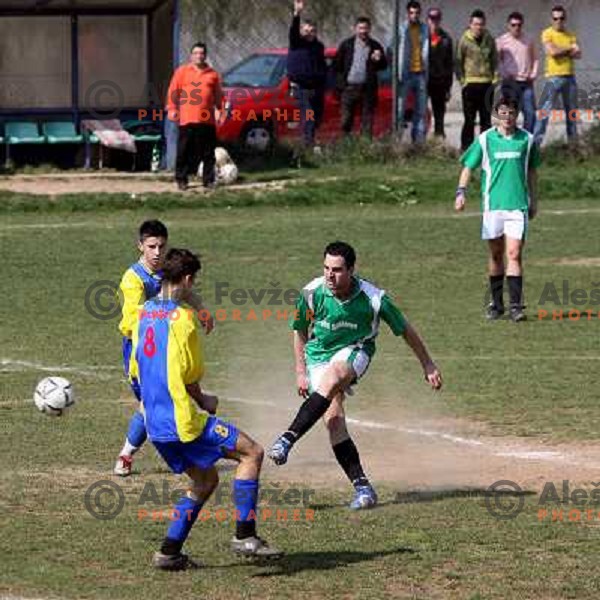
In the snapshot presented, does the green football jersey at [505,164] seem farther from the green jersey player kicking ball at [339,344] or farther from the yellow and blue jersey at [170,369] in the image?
the yellow and blue jersey at [170,369]

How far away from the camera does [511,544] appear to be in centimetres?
1034

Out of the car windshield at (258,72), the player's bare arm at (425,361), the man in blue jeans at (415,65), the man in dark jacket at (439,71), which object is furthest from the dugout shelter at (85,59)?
the player's bare arm at (425,361)

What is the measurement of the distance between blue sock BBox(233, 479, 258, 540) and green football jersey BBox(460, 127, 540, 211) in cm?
924

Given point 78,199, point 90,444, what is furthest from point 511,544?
point 78,199

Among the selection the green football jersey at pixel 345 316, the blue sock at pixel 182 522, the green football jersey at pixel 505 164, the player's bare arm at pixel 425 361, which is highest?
the green football jersey at pixel 505 164

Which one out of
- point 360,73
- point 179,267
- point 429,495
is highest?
point 360,73

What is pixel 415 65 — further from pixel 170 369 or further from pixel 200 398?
pixel 170 369

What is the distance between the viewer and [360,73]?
98.2 ft

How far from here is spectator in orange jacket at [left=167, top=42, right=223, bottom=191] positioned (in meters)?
27.2

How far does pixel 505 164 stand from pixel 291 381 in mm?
3927

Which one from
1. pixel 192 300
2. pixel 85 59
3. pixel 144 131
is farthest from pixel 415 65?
pixel 192 300

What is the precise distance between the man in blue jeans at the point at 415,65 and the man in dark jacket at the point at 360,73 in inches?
15.2

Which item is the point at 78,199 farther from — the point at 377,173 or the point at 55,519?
the point at 55,519

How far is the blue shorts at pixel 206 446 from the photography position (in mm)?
9609
